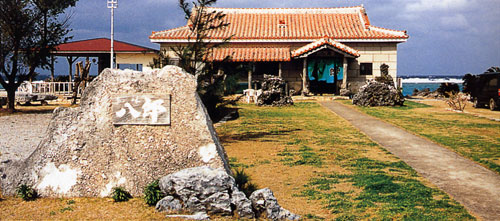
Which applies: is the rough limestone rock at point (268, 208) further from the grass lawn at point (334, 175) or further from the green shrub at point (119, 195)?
the green shrub at point (119, 195)

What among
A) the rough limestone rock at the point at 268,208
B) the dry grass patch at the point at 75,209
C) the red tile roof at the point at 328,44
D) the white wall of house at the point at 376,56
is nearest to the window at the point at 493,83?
the red tile roof at the point at 328,44

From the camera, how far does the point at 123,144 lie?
6188mm

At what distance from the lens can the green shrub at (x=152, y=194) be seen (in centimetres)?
580

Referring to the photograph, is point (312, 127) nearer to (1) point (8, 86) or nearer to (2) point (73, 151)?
(2) point (73, 151)

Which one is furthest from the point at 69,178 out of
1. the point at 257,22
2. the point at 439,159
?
the point at 257,22

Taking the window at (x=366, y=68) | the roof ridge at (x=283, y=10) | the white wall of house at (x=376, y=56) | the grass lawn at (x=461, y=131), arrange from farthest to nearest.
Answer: the roof ridge at (x=283, y=10), the window at (x=366, y=68), the white wall of house at (x=376, y=56), the grass lawn at (x=461, y=131)

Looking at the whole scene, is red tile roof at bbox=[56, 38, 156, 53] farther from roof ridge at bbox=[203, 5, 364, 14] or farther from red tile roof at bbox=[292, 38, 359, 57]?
red tile roof at bbox=[292, 38, 359, 57]

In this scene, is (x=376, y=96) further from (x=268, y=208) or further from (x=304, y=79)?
(x=268, y=208)

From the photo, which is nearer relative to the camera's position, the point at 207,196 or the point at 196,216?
the point at 196,216

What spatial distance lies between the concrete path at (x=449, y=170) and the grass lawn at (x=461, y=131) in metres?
0.38

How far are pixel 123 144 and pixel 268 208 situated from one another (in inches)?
87.0

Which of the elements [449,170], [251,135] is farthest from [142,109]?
[251,135]

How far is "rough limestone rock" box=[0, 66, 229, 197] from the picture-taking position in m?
6.11

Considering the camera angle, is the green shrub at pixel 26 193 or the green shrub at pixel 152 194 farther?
the green shrub at pixel 26 193
